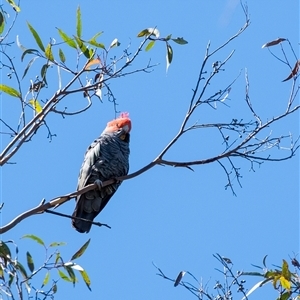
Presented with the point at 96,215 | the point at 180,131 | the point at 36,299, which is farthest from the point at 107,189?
the point at 36,299

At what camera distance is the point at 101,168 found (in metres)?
4.43

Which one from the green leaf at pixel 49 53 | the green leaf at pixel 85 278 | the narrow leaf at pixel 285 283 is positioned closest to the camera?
the narrow leaf at pixel 285 283

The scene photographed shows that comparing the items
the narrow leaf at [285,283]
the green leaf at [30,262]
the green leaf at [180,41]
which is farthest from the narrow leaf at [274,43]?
the green leaf at [30,262]

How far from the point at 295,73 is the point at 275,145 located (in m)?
0.37

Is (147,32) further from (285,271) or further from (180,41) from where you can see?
(285,271)

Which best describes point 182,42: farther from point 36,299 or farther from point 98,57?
point 36,299

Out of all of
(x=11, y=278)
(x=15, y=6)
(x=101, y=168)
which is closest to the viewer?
(x=11, y=278)

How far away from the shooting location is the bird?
14.0 feet

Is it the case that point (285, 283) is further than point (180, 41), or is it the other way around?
point (180, 41)

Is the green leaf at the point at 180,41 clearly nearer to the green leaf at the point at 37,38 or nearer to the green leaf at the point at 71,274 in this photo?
the green leaf at the point at 37,38

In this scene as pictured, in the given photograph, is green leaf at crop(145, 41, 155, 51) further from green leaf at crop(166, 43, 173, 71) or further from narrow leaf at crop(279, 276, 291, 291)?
narrow leaf at crop(279, 276, 291, 291)

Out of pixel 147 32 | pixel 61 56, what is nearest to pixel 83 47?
pixel 61 56

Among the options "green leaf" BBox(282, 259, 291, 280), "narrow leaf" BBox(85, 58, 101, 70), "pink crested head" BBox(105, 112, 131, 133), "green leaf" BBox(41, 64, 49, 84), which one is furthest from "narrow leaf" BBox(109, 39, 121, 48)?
"pink crested head" BBox(105, 112, 131, 133)

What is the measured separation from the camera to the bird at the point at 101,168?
14.0ft
